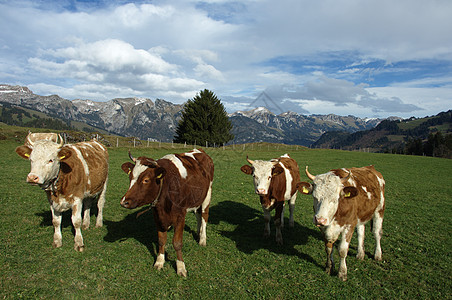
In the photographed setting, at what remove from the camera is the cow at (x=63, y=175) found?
5.95 metres

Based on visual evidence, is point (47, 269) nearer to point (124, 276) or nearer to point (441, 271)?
point (124, 276)

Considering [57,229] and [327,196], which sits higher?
[327,196]

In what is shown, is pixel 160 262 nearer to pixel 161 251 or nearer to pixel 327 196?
pixel 161 251

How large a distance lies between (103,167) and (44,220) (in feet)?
9.56

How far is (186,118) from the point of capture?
58438 millimetres

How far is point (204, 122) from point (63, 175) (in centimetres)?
5131

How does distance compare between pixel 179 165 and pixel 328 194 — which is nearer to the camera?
pixel 328 194

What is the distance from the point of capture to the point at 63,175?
6.61m

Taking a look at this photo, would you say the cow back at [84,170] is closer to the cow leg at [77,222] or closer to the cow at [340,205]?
the cow leg at [77,222]

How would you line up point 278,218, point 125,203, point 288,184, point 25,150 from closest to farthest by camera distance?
1. point 125,203
2. point 25,150
3. point 278,218
4. point 288,184

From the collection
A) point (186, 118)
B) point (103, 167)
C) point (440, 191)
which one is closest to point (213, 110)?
point (186, 118)

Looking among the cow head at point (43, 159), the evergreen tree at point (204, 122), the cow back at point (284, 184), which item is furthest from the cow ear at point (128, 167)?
the evergreen tree at point (204, 122)

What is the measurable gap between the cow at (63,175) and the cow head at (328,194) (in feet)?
19.7

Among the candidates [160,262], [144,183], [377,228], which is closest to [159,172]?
[144,183]
